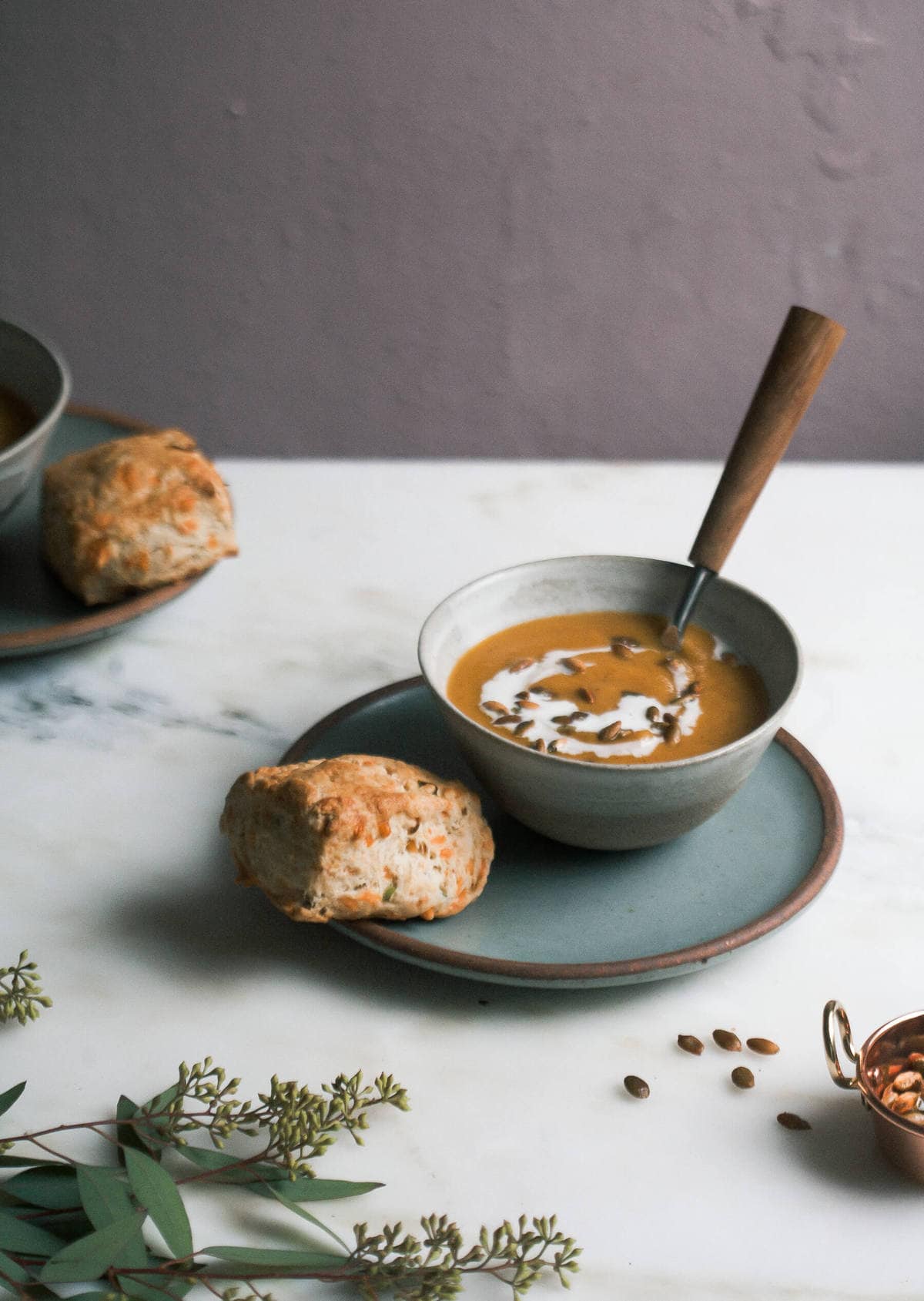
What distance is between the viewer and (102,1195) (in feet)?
3.09

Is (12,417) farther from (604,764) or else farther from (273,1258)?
(273,1258)

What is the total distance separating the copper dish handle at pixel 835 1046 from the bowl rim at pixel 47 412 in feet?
3.37

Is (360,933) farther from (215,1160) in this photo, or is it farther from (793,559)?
(793,559)

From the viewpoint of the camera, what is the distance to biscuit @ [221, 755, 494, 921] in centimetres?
110

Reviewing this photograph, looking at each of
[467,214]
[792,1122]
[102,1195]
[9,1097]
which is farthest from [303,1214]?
[467,214]

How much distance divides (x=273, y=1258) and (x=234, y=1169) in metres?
0.08

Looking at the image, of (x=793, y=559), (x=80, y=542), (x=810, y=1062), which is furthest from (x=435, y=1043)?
(x=793, y=559)

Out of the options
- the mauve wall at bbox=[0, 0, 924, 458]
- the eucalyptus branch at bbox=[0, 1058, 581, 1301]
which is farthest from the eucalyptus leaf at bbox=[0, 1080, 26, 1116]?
the mauve wall at bbox=[0, 0, 924, 458]

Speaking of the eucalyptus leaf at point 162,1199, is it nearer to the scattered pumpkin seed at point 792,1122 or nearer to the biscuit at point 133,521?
the scattered pumpkin seed at point 792,1122

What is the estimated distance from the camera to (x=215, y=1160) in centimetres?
100

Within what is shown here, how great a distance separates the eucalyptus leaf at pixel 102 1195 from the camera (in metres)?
0.93

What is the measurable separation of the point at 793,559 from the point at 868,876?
640 millimetres

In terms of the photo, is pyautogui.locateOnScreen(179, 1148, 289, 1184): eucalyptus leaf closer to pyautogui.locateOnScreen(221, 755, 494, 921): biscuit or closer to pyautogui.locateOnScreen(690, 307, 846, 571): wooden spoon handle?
pyautogui.locateOnScreen(221, 755, 494, 921): biscuit

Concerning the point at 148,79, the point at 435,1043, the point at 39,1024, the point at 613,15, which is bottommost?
the point at 39,1024
